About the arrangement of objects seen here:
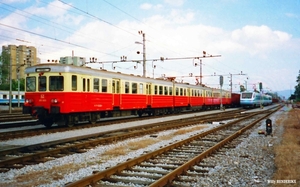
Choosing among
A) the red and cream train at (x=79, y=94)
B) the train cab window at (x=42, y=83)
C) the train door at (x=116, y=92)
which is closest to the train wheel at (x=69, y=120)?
the red and cream train at (x=79, y=94)

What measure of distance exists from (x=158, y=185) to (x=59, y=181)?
2.03m

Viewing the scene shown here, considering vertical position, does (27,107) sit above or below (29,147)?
above

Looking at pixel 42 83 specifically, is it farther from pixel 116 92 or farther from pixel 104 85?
pixel 116 92

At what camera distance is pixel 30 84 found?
53.5 ft

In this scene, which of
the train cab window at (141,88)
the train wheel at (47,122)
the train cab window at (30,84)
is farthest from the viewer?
the train cab window at (141,88)

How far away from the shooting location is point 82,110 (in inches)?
655

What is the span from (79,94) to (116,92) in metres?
4.00

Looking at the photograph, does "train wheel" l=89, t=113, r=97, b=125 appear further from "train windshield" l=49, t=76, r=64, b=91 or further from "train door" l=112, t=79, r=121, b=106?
"train windshield" l=49, t=76, r=64, b=91

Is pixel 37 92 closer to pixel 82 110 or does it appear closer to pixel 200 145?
pixel 82 110

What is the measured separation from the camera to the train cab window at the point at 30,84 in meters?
16.1

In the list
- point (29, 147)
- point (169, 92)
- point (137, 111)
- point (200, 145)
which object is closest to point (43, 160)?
point (29, 147)

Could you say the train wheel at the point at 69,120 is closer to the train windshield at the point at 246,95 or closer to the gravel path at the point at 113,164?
the gravel path at the point at 113,164

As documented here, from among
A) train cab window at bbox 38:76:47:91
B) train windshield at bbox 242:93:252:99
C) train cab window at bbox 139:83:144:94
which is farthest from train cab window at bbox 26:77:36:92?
train windshield at bbox 242:93:252:99

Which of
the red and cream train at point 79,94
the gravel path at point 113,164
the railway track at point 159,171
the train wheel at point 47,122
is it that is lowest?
the gravel path at point 113,164
